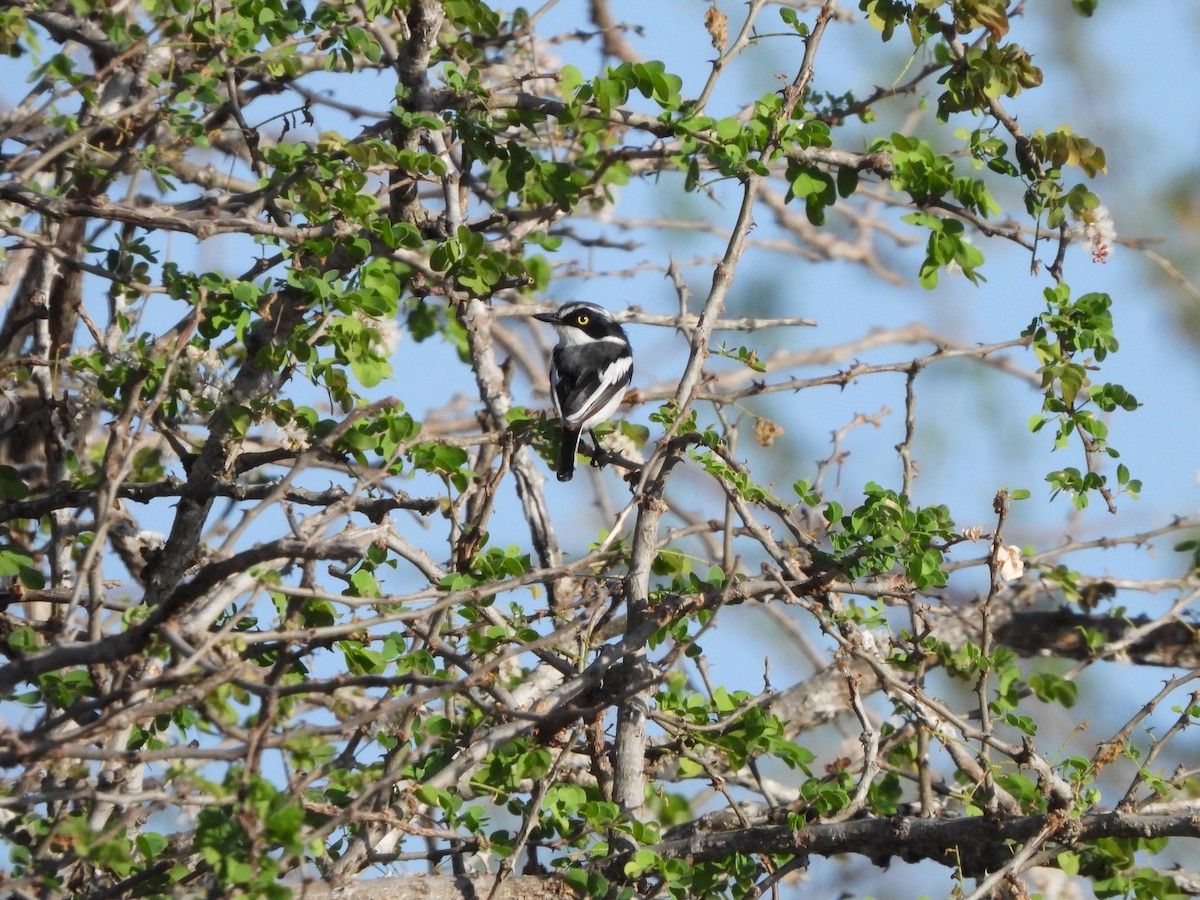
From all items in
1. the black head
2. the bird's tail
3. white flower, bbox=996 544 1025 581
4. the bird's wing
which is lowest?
white flower, bbox=996 544 1025 581

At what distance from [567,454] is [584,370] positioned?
59.3 inches

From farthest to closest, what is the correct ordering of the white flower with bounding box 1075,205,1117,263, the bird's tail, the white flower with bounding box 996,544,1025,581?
the bird's tail, the white flower with bounding box 1075,205,1117,263, the white flower with bounding box 996,544,1025,581

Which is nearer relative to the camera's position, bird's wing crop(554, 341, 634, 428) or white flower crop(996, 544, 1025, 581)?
white flower crop(996, 544, 1025, 581)

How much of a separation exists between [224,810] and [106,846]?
0.25 metres

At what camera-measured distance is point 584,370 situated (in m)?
6.61

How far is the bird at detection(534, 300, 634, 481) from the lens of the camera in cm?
534

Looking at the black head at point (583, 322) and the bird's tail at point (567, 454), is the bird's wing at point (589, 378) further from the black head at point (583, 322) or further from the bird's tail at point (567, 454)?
the black head at point (583, 322)

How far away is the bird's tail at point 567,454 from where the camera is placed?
5.13 meters

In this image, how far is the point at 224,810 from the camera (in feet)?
9.21

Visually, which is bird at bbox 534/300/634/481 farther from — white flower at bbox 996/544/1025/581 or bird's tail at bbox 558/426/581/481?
white flower at bbox 996/544/1025/581

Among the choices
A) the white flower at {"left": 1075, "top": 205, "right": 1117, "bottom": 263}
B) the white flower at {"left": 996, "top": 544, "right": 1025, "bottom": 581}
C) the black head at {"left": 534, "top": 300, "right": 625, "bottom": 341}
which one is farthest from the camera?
the black head at {"left": 534, "top": 300, "right": 625, "bottom": 341}

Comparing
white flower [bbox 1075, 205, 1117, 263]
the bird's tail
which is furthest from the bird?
white flower [bbox 1075, 205, 1117, 263]

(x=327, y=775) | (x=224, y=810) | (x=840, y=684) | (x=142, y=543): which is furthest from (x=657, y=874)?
(x=142, y=543)

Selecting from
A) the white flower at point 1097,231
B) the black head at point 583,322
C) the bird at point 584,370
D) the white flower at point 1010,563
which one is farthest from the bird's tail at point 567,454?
the black head at point 583,322
